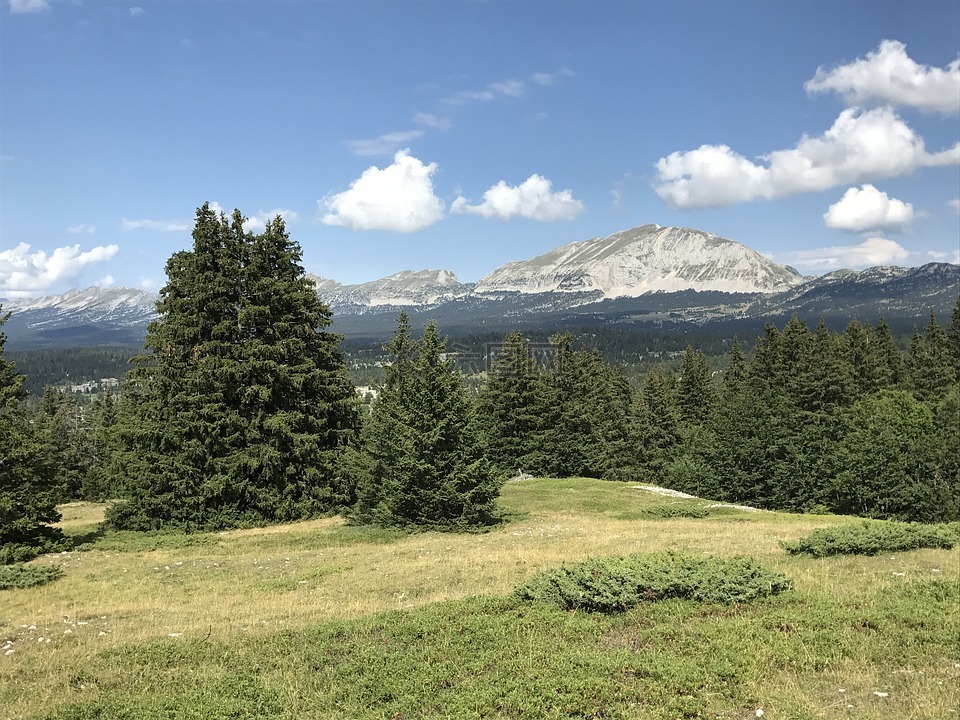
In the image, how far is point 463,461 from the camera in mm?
28016

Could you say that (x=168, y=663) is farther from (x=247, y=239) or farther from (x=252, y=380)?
(x=247, y=239)

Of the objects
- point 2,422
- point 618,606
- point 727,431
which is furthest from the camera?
point 727,431

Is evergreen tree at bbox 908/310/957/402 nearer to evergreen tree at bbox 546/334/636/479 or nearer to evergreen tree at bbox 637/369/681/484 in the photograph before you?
evergreen tree at bbox 637/369/681/484

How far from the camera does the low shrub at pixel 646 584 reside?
507 inches

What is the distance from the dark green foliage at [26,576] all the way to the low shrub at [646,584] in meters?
15.9

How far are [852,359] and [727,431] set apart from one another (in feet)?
69.9

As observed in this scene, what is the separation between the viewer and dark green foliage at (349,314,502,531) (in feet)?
89.9

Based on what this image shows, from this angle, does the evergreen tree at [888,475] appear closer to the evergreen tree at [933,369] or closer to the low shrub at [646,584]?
the evergreen tree at [933,369]

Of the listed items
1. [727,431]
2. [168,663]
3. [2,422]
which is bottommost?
[727,431]

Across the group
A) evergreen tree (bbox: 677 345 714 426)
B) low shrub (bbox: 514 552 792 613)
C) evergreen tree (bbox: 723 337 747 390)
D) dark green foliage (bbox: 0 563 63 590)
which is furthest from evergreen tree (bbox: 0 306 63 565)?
evergreen tree (bbox: 723 337 747 390)

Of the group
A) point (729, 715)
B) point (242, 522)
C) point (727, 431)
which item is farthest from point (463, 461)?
point (727, 431)

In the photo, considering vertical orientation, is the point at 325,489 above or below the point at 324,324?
below

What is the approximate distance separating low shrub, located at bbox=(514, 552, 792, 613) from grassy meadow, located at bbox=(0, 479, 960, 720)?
42 cm

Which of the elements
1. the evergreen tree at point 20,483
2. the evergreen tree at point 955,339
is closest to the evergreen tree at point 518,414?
the evergreen tree at point 20,483
